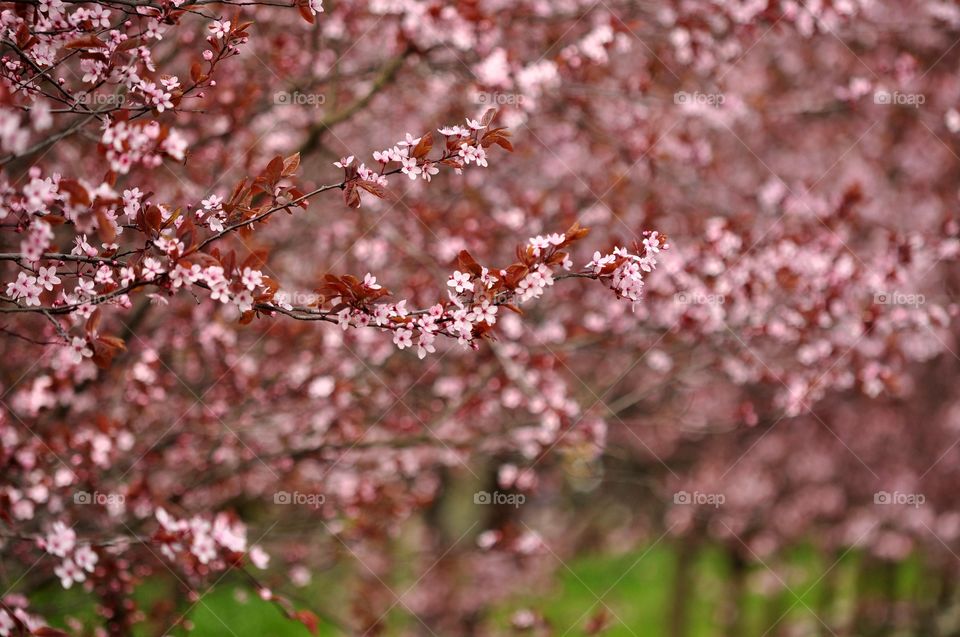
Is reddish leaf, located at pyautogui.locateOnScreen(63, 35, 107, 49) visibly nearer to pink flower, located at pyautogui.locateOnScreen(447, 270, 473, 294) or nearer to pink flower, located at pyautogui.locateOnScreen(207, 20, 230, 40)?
pink flower, located at pyautogui.locateOnScreen(207, 20, 230, 40)

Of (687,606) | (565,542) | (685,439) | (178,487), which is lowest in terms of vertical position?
(565,542)

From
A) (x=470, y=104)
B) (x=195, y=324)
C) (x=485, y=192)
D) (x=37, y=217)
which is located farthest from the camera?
(x=485, y=192)

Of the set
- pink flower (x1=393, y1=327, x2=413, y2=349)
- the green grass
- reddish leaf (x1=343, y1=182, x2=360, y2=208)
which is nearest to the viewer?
pink flower (x1=393, y1=327, x2=413, y2=349)

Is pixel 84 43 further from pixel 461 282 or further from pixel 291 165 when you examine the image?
pixel 461 282

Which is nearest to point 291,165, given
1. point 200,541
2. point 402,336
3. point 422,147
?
point 422,147

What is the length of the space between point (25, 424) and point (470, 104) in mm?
3070

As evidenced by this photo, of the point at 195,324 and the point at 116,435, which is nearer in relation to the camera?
the point at 116,435

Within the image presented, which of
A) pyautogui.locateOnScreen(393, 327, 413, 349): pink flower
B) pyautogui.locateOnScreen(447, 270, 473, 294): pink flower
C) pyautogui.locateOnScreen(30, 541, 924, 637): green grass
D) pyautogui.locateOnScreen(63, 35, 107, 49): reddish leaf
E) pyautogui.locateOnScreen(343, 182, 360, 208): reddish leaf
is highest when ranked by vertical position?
pyautogui.locateOnScreen(63, 35, 107, 49): reddish leaf

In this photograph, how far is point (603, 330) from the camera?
5461 millimetres

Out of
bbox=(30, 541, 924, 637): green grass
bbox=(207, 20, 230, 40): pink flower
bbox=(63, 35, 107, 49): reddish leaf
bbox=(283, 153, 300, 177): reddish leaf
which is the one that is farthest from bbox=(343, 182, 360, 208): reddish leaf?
bbox=(30, 541, 924, 637): green grass

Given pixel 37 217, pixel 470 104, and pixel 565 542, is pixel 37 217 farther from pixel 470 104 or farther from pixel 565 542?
pixel 565 542

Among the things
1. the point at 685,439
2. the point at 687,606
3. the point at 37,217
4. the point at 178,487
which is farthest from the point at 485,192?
the point at 687,606

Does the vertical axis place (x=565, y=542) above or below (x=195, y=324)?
below

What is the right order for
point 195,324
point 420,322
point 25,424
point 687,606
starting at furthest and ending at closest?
1. point 687,606
2. point 195,324
3. point 25,424
4. point 420,322
